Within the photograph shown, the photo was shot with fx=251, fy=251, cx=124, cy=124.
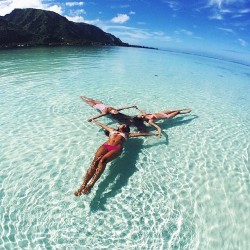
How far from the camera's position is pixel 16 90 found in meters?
16.6

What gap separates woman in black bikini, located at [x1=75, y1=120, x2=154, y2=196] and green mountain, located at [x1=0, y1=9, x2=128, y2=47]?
51678 millimetres

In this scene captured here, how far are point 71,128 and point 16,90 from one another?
7.51 metres

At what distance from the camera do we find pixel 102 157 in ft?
25.5

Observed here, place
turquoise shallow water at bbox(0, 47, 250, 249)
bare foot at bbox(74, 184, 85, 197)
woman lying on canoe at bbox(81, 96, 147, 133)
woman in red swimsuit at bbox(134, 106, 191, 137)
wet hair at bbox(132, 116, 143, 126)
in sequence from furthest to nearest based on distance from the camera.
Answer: wet hair at bbox(132, 116, 143, 126)
woman lying on canoe at bbox(81, 96, 147, 133)
woman in red swimsuit at bbox(134, 106, 191, 137)
bare foot at bbox(74, 184, 85, 197)
turquoise shallow water at bbox(0, 47, 250, 249)

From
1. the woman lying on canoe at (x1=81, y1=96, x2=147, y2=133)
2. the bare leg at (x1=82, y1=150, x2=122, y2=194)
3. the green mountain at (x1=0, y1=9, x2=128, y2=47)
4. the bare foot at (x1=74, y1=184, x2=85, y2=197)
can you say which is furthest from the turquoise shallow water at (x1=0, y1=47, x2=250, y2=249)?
the green mountain at (x1=0, y1=9, x2=128, y2=47)

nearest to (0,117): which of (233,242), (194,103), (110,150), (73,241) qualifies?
(110,150)

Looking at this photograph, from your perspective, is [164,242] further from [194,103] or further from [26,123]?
[194,103]

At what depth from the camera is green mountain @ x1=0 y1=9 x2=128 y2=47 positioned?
57.0 m

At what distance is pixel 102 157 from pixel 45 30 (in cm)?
7835

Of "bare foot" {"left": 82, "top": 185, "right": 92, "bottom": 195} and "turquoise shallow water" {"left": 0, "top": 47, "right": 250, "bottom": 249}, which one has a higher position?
"bare foot" {"left": 82, "top": 185, "right": 92, "bottom": 195}

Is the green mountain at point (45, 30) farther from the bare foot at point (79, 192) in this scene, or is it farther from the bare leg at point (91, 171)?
the bare foot at point (79, 192)

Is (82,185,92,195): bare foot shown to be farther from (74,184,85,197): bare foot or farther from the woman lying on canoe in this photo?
the woman lying on canoe

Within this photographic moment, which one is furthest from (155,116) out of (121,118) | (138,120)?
(121,118)

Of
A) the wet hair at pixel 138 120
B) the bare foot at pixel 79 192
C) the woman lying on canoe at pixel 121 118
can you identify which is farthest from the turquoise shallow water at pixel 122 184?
the wet hair at pixel 138 120
